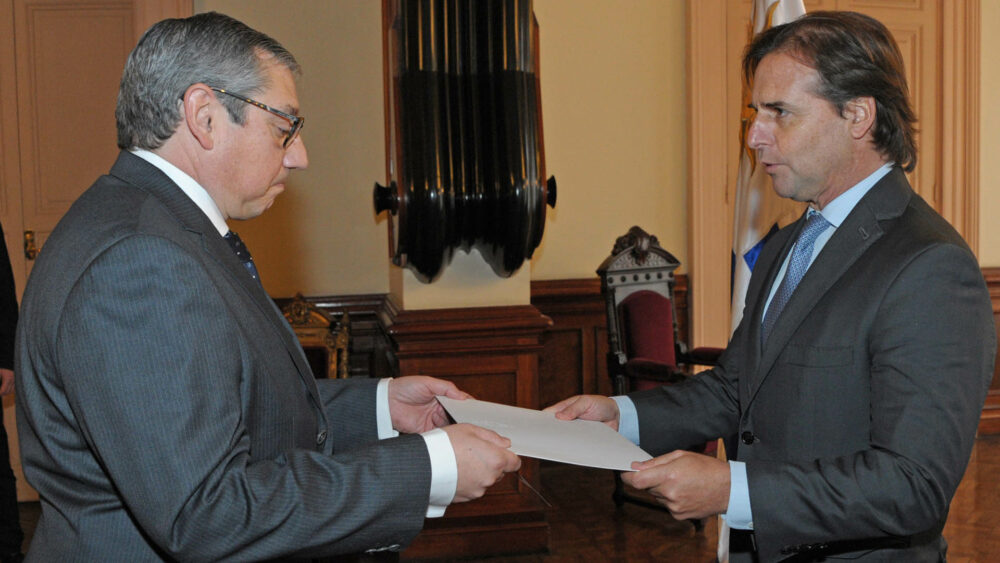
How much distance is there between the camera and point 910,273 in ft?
5.21

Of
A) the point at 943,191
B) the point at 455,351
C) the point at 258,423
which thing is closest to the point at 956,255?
the point at 258,423

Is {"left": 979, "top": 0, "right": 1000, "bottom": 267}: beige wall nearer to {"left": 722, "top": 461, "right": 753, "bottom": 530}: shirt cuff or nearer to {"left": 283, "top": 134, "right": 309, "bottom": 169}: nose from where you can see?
{"left": 722, "top": 461, "right": 753, "bottom": 530}: shirt cuff

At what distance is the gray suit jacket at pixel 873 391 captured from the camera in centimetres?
153

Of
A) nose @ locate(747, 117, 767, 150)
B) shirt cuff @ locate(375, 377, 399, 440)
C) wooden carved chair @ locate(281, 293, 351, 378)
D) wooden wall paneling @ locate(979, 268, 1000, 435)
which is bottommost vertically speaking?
wooden wall paneling @ locate(979, 268, 1000, 435)

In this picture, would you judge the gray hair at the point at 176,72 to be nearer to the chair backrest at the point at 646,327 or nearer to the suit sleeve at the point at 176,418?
the suit sleeve at the point at 176,418

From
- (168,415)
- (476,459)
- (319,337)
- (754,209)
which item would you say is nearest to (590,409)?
(476,459)

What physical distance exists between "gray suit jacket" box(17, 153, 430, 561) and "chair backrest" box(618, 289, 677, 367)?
3298mm

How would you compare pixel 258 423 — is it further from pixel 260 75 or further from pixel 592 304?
pixel 592 304

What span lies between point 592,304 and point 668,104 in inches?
53.9

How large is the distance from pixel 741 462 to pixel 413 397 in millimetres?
808

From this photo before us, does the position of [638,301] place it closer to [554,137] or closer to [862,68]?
[554,137]

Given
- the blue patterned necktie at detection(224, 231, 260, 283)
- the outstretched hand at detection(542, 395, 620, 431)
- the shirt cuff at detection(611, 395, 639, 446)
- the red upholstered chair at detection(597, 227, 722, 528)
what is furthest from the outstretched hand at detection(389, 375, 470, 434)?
the red upholstered chair at detection(597, 227, 722, 528)

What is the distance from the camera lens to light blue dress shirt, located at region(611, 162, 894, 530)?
1.61 meters

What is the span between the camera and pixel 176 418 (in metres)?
1.27
